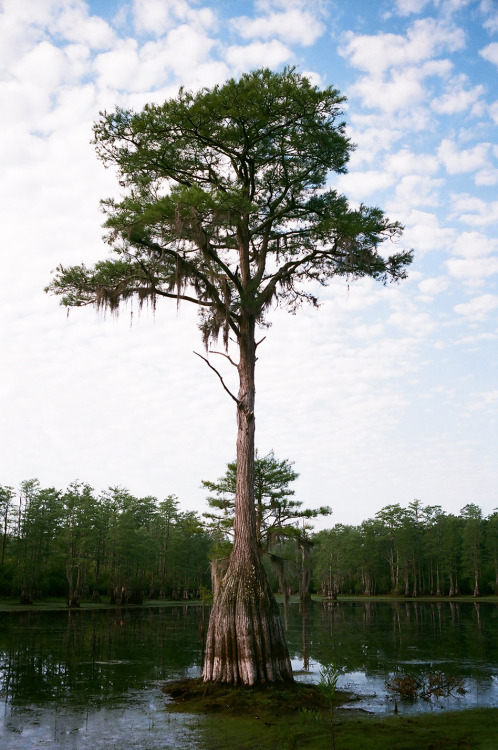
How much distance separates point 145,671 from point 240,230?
11.0 meters

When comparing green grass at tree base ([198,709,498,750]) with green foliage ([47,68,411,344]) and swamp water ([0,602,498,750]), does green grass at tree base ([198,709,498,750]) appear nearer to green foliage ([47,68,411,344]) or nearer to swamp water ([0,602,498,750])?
swamp water ([0,602,498,750])

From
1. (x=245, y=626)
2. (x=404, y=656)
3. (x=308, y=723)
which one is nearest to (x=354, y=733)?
(x=308, y=723)

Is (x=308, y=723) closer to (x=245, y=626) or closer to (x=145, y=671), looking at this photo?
(x=245, y=626)

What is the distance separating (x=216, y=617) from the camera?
35.1 feet

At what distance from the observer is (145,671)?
1460cm

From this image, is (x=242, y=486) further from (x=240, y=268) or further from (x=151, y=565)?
(x=151, y=565)

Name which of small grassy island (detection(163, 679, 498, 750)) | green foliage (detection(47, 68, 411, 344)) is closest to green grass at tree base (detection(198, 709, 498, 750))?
small grassy island (detection(163, 679, 498, 750))

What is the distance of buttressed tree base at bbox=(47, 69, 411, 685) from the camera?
35.1 ft

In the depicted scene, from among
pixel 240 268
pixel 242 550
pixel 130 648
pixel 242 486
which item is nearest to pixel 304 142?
pixel 240 268

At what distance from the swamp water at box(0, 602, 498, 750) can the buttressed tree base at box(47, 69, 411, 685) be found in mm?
2143

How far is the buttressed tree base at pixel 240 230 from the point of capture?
10703 millimetres

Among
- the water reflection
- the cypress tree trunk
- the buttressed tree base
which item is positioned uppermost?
the buttressed tree base

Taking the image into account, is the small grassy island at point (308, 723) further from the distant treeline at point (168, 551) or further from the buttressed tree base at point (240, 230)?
the distant treeline at point (168, 551)

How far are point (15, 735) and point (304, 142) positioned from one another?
1158 cm
